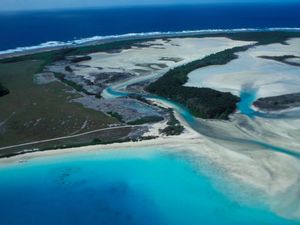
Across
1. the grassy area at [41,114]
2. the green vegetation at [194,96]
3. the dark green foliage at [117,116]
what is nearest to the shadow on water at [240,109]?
the green vegetation at [194,96]

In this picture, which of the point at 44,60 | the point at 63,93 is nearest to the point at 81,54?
the point at 44,60

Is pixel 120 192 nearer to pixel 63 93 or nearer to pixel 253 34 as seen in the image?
pixel 63 93

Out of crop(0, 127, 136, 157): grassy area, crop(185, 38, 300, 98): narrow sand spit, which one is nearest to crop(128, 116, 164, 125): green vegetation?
crop(0, 127, 136, 157): grassy area

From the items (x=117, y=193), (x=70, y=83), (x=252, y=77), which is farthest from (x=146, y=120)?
(x=252, y=77)

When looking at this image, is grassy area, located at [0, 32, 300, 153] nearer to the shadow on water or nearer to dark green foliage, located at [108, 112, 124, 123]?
dark green foliage, located at [108, 112, 124, 123]

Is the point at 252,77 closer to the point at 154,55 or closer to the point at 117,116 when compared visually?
the point at 117,116
